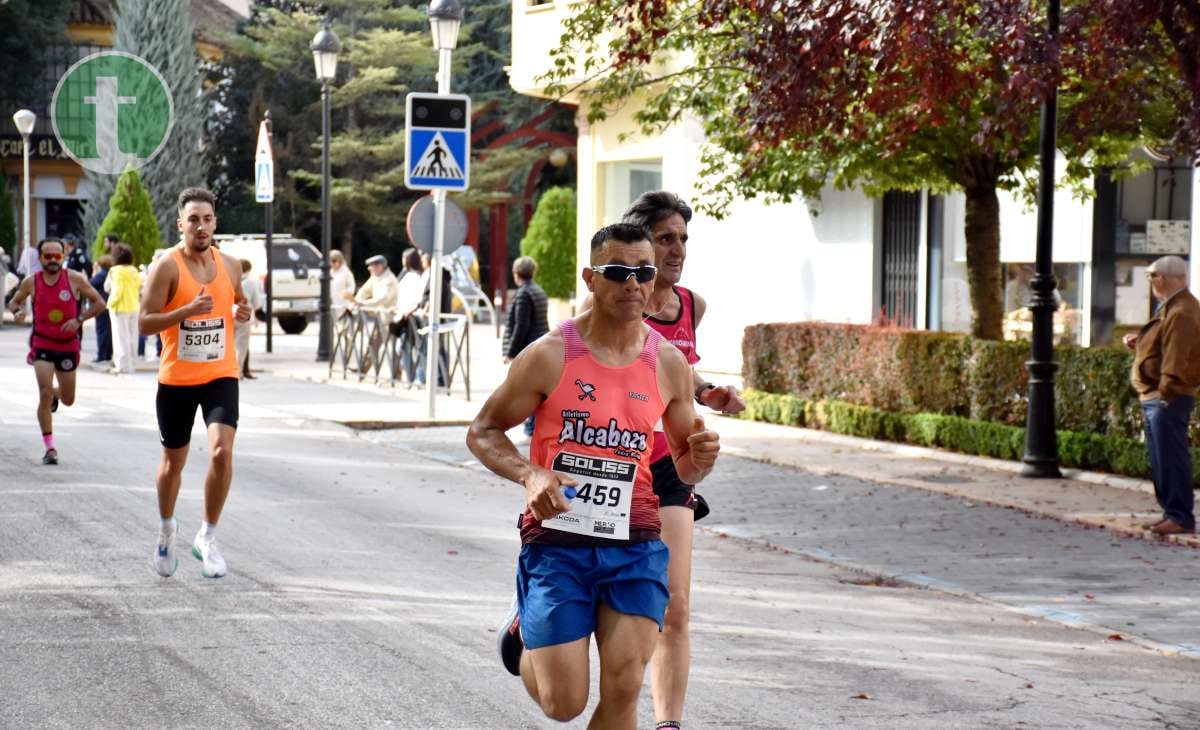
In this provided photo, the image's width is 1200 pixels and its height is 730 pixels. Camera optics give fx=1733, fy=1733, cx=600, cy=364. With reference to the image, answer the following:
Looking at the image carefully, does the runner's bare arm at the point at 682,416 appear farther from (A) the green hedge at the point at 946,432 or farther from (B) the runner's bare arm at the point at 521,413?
(A) the green hedge at the point at 946,432

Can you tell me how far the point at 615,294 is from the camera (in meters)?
4.98

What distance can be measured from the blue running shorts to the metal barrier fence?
634 inches

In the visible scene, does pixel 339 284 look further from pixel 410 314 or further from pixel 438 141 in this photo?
pixel 438 141

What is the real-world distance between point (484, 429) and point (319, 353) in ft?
76.2

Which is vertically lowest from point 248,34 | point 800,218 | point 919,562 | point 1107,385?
point 919,562

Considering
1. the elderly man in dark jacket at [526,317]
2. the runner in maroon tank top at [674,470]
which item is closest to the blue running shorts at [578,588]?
the runner in maroon tank top at [674,470]

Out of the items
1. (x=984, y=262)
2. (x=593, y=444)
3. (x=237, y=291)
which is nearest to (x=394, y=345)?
(x=984, y=262)

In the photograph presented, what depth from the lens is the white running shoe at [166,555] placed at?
887cm

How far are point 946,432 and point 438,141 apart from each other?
5976 millimetres

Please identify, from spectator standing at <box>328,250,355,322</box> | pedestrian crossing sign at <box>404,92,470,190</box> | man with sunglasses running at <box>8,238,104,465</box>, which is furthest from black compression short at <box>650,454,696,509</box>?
spectator standing at <box>328,250,355,322</box>

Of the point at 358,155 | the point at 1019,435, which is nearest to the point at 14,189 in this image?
the point at 358,155

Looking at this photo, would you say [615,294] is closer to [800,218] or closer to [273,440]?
[273,440]

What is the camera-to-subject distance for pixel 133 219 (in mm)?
34844

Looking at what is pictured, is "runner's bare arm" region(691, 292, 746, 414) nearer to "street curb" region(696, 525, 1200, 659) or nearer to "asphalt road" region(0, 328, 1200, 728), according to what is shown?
"asphalt road" region(0, 328, 1200, 728)
